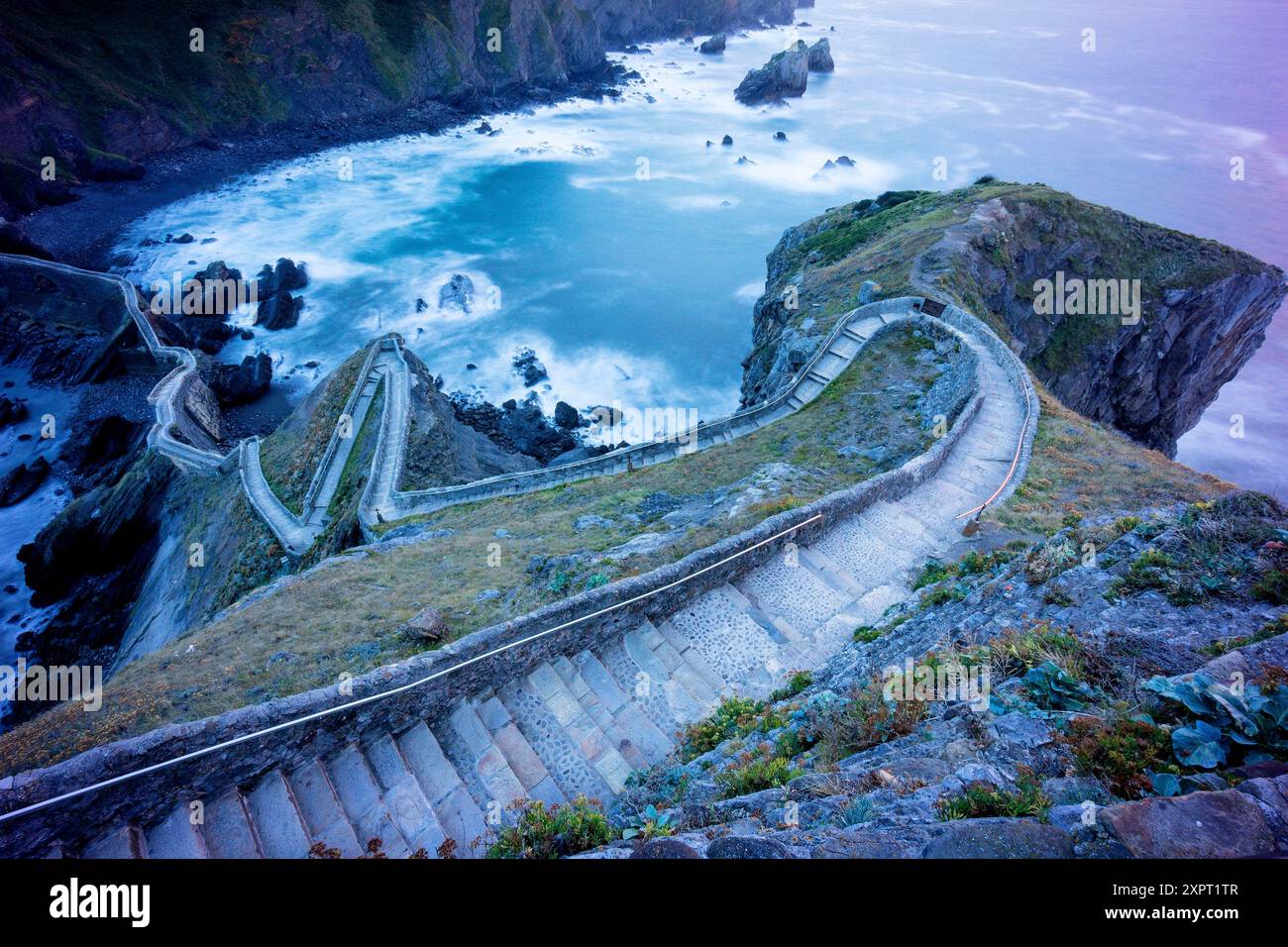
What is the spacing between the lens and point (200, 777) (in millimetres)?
6816

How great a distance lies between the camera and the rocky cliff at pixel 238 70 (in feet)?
164

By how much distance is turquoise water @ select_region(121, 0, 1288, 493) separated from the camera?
43406mm

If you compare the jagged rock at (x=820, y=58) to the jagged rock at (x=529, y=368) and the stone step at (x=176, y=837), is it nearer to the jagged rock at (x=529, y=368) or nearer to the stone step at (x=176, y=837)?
the jagged rock at (x=529, y=368)

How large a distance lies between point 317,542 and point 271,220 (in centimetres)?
4690

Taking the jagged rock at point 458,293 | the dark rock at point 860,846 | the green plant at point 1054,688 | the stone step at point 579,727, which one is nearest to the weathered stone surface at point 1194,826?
the dark rock at point 860,846

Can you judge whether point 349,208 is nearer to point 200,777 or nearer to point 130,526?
point 130,526

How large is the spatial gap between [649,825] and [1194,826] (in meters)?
4.09

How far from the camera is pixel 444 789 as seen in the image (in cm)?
747

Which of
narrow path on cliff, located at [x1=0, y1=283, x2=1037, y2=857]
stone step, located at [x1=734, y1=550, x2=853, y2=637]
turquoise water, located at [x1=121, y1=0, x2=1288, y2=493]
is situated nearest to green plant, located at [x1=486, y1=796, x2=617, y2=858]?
narrow path on cliff, located at [x1=0, y1=283, x2=1037, y2=857]

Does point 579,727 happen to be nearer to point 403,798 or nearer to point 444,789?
point 444,789

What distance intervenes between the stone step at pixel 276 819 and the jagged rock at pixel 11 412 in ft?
132

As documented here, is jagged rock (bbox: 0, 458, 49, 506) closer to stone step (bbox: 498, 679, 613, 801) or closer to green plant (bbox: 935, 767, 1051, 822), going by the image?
stone step (bbox: 498, 679, 613, 801)

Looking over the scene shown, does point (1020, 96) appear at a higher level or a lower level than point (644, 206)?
higher
